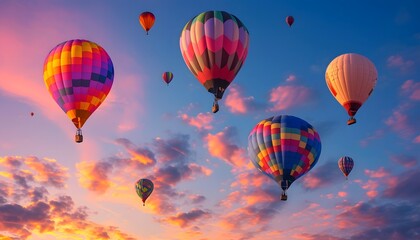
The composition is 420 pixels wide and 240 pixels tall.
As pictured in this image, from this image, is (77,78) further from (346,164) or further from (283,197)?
(346,164)

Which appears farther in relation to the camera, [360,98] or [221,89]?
[360,98]

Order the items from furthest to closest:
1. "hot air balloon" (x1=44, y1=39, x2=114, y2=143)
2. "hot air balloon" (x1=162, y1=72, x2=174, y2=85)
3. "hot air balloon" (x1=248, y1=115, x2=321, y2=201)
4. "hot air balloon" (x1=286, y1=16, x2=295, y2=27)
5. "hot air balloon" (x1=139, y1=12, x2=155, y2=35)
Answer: "hot air balloon" (x1=162, y1=72, x2=174, y2=85), "hot air balloon" (x1=286, y1=16, x2=295, y2=27), "hot air balloon" (x1=139, y1=12, x2=155, y2=35), "hot air balloon" (x1=248, y1=115, x2=321, y2=201), "hot air balloon" (x1=44, y1=39, x2=114, y2=143)

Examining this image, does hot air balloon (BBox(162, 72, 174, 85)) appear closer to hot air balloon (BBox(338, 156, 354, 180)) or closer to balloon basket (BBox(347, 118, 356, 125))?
balloon basket (BBox(347, 118, 356, 125))

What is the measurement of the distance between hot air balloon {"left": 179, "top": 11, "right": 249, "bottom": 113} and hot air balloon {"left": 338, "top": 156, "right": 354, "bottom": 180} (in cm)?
2919

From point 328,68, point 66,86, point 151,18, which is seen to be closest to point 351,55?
point 328,68

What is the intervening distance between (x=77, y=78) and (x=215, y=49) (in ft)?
31.9

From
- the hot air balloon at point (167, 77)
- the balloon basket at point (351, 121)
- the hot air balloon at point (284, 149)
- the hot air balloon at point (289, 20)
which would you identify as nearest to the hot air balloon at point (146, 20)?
the hot air balloon at point (167, 77)

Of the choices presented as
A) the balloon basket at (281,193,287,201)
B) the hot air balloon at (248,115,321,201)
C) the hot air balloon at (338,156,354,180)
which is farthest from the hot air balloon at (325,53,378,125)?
the hot air balloon at (338,156,354,180)

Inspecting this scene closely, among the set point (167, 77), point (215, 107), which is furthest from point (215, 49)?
point (167, 77)

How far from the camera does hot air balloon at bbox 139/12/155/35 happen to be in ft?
161

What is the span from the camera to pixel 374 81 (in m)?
43.4

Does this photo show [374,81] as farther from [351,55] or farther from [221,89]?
[221,89]

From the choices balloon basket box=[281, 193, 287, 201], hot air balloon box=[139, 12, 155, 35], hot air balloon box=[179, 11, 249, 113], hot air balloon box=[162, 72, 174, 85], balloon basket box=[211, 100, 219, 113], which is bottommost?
balloon basket box=[281, 193, 287, 201]

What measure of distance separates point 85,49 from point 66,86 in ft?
9.67
